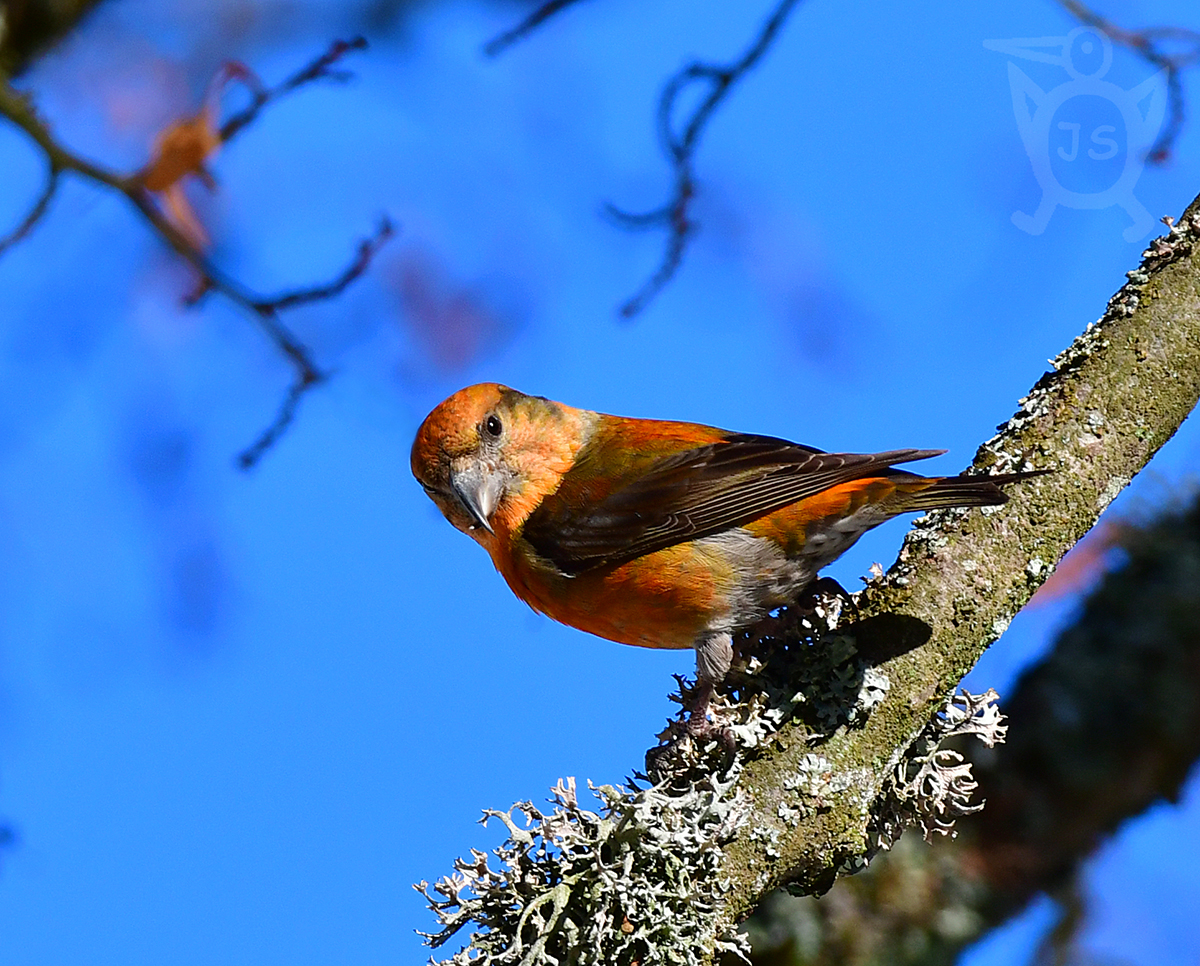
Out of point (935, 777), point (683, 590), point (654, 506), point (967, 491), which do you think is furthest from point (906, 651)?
point (654, 506)

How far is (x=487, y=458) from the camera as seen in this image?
4398mm

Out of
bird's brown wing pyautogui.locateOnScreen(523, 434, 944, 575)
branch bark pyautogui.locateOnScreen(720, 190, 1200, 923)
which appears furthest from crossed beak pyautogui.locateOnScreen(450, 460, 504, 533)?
branch bark pyautogui.locateOnScreen(720, 190, 1200, 923)

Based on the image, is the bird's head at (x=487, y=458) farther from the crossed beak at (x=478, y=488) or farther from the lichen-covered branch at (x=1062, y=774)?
the lichen-covered branch at (x=1062, y=774)

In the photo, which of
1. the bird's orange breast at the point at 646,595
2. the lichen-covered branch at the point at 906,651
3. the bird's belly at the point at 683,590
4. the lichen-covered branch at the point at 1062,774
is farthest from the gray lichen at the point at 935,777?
the lichen-covered branch at the point at 1062,774

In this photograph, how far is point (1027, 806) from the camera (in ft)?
15.9

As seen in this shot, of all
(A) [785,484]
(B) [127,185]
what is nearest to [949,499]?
(A) [785,484]

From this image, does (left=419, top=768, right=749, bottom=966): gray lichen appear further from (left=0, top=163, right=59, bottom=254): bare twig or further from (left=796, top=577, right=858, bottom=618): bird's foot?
(left=0, top=163, right=59, bottom=254): bare twig

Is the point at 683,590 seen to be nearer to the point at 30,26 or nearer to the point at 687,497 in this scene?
the point at 687,497

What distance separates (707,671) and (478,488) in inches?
50.9

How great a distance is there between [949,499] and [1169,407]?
0.75 metres

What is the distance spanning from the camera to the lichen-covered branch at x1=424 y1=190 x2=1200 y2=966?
292 centimetres

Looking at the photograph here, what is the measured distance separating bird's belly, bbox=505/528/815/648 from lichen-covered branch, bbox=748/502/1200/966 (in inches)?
63.2

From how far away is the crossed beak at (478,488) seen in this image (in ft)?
14.1

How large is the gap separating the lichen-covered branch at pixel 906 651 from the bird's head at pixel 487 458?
3.94 ft
